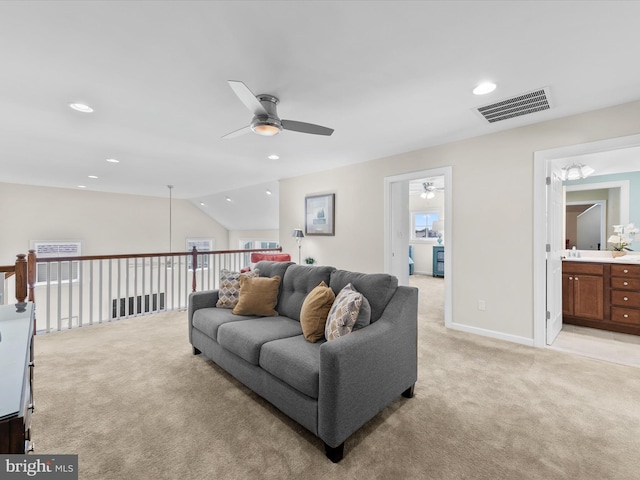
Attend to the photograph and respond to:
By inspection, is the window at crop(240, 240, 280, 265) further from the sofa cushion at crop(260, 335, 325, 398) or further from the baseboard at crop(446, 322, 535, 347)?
the sofa cushion at crop(260, 335, 325, 398)

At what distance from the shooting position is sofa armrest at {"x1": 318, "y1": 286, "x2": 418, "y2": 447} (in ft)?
5.09

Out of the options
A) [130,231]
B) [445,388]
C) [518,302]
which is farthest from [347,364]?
[130,231]

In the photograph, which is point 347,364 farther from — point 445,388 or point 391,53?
point 391,53

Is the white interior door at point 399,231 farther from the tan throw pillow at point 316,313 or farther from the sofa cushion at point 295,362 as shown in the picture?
the sofa cushion at point 295,362

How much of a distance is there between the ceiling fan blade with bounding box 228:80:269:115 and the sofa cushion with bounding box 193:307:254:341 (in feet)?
5.74

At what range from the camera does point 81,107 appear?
281 centimetres

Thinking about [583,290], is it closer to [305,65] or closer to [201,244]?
[305,65]

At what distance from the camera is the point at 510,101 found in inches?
105

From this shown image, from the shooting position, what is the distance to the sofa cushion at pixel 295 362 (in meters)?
1.66

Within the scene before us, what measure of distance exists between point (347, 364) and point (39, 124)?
406cm

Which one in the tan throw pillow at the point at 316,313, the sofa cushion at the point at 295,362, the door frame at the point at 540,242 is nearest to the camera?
the sofa cushion at the point at 295,362

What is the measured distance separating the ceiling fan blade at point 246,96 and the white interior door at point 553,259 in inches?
118

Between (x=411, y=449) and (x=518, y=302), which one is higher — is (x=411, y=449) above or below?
below

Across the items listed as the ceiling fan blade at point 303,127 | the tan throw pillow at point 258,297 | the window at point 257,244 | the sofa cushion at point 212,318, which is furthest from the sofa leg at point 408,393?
the window at point 257,244
